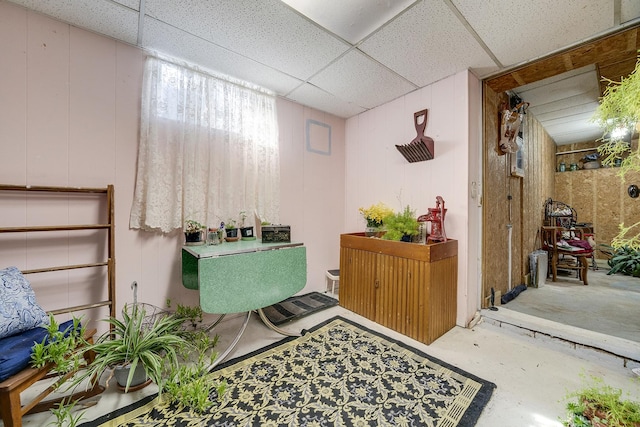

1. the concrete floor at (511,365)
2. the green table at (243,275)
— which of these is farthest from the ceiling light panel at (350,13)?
the concrete floor at (511,365)

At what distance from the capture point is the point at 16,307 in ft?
4.19

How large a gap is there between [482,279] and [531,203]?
223 centimetres

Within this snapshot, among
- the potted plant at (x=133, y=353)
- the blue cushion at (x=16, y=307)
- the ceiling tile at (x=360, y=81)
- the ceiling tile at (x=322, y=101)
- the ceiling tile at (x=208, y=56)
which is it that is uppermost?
the ceiling tile at (x=322, y=101)

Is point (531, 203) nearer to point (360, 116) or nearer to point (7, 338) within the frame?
point (360, 116)

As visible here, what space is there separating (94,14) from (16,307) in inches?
74.6

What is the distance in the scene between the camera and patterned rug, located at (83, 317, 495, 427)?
1.30 meters

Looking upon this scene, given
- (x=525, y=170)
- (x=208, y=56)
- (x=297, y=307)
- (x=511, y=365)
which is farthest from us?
(x=525, y=170)

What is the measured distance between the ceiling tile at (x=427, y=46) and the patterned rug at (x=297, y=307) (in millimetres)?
2544

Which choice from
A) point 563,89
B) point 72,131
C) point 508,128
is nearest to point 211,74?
point 72,131

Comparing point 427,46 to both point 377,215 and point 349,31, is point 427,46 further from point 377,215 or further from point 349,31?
point 377,215

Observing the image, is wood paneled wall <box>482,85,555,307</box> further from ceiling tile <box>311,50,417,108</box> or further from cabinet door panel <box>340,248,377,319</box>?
cabinet door panel <box>340,248,377,319</box>

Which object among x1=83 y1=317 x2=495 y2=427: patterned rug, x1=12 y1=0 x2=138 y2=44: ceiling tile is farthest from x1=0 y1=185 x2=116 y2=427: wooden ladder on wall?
x1=12 y1=0 x2=138 y2=44: ceiling tile

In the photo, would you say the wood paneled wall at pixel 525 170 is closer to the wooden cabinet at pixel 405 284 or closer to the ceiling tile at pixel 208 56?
the wooden cabinet at pixel 405 284

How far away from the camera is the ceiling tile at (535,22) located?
1522mm
